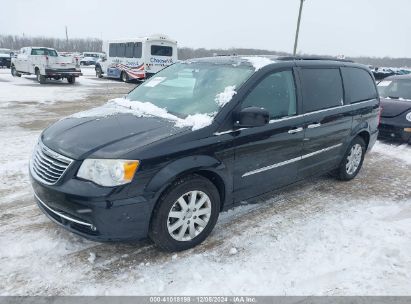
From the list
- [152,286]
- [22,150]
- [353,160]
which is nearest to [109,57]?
[22,150]

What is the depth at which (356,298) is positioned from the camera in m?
2.94

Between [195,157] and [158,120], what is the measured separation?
1.96 feet

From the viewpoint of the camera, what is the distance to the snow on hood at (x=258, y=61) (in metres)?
3.96

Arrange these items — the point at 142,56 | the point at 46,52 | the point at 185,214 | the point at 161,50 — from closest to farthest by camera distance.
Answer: the point at 185,214 < the point at 46,52 < the point at 142,56 < the point at 161,50

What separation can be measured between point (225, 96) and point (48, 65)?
17.6m

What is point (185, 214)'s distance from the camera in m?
3.37

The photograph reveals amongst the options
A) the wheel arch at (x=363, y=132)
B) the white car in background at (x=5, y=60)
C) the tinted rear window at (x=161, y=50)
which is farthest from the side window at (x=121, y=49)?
the wheel arch at (x=363, y=132)

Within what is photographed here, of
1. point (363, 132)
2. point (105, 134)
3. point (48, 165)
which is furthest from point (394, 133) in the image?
point (48, 165)

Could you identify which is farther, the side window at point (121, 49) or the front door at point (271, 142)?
the side window at point (121, 49)

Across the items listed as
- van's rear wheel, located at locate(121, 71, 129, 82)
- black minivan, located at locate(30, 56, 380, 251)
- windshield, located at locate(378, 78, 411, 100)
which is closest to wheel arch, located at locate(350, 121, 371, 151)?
black minivan, located at locate(30, 56, 380, 251)

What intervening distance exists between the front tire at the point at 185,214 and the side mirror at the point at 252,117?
0.69 m

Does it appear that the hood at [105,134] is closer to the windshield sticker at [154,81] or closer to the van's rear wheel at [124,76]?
the windshield sticker at [154,81]

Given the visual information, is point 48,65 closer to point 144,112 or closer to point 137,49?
point 137,49

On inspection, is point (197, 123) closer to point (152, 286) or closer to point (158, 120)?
point (158, 120)
